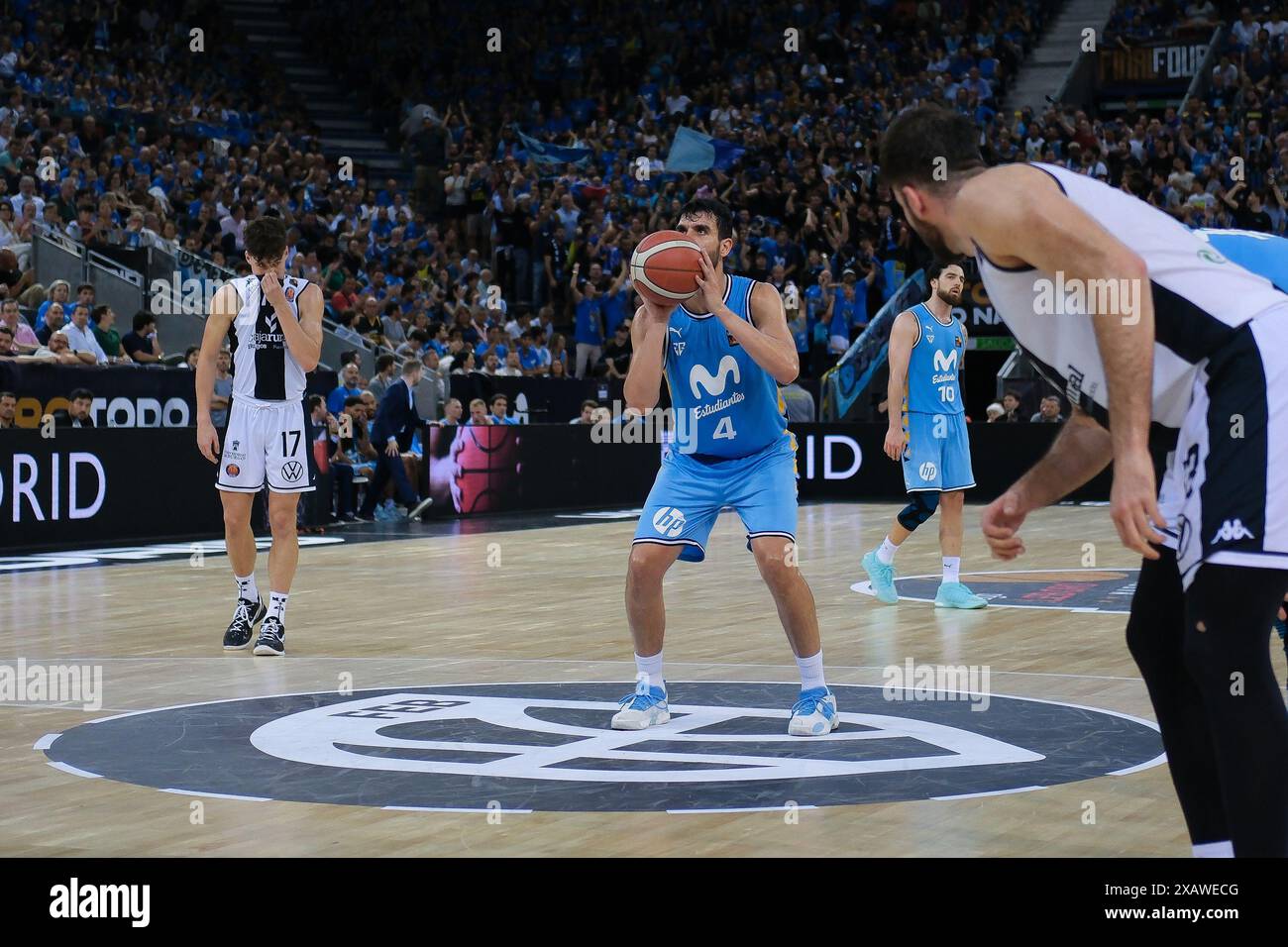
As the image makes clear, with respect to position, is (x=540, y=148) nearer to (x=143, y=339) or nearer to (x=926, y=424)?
(x=143, y=339)

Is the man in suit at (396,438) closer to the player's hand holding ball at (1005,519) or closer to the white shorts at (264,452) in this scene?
the white shorts at (264,452)

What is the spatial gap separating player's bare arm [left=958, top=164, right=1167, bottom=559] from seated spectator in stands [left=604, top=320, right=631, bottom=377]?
20.4 metres

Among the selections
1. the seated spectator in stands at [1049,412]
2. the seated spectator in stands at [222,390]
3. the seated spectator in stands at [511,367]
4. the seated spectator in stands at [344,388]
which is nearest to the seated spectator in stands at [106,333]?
the seated spectator in stands at [222,390]

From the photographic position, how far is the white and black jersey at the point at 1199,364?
140 inches

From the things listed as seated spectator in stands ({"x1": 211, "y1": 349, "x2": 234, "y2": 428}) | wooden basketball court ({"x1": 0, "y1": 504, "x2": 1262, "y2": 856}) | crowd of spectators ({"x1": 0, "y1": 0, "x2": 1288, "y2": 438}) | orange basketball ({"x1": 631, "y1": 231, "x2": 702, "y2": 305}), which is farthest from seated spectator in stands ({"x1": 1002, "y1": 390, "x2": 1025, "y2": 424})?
orange basketball ({"x1": 631, "y1": 231, "x2": 702, "y2": 305})

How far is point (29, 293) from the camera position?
17797mm

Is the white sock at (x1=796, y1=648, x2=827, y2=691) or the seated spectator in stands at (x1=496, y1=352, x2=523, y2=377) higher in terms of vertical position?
the seated spectator in stands at (x1=496, y1=352, x2=523, y2=377)

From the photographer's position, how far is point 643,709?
22.0 feet

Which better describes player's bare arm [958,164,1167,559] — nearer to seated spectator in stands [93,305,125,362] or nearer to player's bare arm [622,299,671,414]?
player's bare arm [622,299,671,414]

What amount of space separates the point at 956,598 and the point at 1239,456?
24.5ft

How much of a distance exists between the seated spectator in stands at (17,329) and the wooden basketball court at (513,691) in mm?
3096

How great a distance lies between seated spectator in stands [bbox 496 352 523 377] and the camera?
74.5 feet

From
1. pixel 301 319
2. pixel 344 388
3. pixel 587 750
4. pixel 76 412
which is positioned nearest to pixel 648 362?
pixel 587 750
